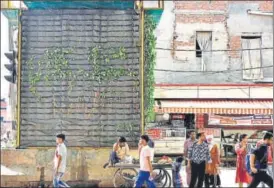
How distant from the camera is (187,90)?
1554cm

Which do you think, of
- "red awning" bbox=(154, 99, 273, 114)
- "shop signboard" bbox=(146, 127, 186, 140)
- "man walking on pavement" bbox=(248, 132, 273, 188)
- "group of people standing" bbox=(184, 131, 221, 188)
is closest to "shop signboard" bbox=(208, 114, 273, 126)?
"red awning" bbox=(154, 99, 273, 114)

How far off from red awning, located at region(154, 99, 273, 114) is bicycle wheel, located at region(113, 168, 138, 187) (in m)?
4.37

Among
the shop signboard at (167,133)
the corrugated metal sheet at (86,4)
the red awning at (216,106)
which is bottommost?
the shop signboard at (167,133)

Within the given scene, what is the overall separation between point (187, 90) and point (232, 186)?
16.6 feet

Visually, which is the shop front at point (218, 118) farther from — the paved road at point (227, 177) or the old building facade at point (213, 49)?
the paved road at point (227, 177)

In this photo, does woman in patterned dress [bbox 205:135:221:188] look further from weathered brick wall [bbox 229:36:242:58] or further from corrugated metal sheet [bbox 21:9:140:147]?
weathered brick wall [bbox 229:36:242:58]

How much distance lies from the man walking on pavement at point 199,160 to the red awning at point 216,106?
4.28 m

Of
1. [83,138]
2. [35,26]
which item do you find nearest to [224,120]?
[83,138]

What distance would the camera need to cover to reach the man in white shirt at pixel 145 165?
8969 millimetres

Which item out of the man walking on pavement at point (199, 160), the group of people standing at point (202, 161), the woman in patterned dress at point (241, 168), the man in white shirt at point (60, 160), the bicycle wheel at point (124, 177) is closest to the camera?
the group of people standing at point (202, 161)

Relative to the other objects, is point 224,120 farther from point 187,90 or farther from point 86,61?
point 86,61

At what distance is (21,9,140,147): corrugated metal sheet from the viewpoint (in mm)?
10781

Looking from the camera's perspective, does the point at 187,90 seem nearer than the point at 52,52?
No

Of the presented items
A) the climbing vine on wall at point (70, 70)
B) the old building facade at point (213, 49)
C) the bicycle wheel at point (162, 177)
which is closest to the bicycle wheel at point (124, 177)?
the bicycle wheel at point (162, 177)
